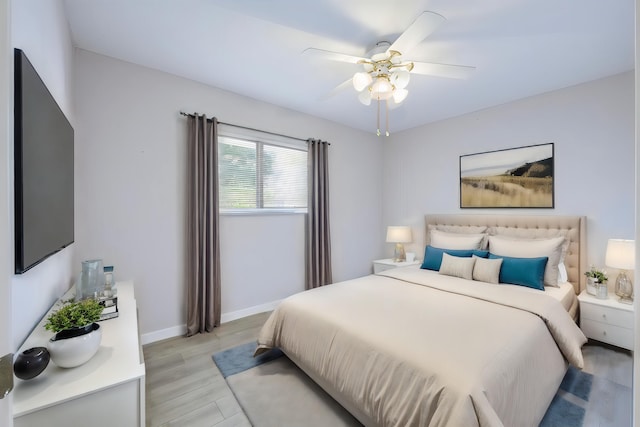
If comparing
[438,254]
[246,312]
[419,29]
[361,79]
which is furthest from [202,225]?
[438,254]

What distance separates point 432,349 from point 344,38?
2.19m

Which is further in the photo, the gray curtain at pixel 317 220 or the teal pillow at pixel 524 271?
the gray curtain at pixel 317 220

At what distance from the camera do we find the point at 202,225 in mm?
2783

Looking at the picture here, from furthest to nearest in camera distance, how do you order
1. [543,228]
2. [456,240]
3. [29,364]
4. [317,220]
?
[317,220] < [456,240] < [543,228] < [29,364]

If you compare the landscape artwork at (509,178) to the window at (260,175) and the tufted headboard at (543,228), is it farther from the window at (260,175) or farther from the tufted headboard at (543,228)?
the window at (260,175)

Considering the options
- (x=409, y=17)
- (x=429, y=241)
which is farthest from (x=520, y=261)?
(x=409, y=17)

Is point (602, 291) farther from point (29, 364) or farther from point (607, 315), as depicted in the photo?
point (29, 364)

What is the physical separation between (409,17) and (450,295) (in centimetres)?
214

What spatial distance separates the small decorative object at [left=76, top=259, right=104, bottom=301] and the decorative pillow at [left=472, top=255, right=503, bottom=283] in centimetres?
324

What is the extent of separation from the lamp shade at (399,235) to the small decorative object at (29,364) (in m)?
3.69

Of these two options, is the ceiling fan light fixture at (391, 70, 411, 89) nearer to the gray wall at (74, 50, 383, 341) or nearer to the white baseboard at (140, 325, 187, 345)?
the gray wall at (74, 50, 383, 341)

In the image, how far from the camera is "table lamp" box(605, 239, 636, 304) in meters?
2.32

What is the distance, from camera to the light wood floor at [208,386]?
65.8 inches

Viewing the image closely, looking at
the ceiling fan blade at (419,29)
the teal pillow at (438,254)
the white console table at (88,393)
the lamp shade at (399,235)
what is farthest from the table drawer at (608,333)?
the white console table at (88,393)
